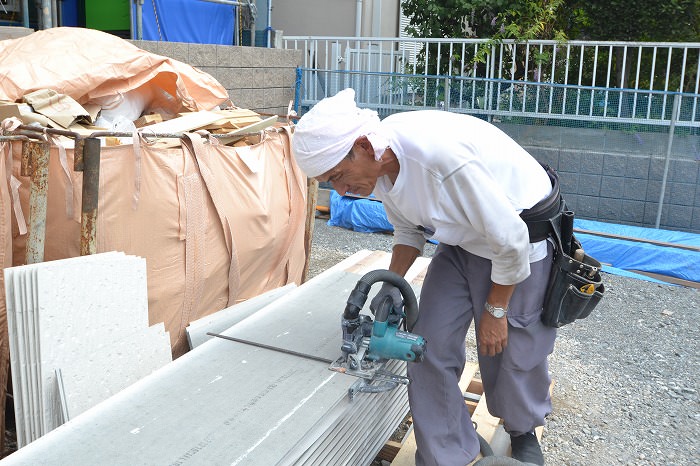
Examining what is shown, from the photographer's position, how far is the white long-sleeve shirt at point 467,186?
2072 mm

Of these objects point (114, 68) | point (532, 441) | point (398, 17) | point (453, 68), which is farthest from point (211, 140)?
point (398, 17)

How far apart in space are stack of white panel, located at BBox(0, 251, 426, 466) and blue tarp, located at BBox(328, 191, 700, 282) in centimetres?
384

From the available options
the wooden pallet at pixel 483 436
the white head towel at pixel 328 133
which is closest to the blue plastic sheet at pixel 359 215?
the wooden pallet at pixel 483 436

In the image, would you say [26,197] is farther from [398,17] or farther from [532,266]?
[398,17]

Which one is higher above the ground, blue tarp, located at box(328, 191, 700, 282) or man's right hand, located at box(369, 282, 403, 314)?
man's right hand, located at box(369, 282, 403, 314)

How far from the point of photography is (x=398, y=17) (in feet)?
44.9

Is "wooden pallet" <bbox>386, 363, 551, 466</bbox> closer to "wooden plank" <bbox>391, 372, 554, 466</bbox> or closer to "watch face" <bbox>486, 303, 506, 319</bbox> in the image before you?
"wooden plank" <bbox>391, 372, 554, 466</bbox>

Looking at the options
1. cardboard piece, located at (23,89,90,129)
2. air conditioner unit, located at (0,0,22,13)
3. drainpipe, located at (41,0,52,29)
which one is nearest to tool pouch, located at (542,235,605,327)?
cardboard piece, located at (23,89,90,129)

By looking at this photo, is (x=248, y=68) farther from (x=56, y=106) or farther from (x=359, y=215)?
(x=56, y=106)

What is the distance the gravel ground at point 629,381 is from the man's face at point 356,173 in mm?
1691

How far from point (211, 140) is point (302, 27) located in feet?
33.1

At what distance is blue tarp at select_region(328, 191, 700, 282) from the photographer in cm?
579

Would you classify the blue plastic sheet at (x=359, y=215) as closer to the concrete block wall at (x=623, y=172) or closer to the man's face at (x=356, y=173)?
the concrete block wall at (x=623, y=172)

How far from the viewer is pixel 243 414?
84.4 inches
